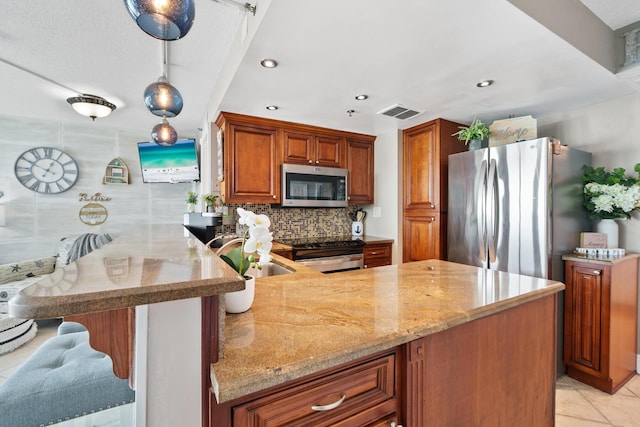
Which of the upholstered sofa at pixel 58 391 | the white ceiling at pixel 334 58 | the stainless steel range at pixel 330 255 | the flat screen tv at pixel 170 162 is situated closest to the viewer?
the upholstered sofa at pixel 58 391

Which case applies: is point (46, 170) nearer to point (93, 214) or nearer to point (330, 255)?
point (93, 214)

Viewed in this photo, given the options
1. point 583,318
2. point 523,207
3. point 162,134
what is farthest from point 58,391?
point 583,318

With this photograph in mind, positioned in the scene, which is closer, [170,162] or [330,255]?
[330,255]

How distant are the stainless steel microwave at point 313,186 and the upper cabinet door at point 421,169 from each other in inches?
29.8

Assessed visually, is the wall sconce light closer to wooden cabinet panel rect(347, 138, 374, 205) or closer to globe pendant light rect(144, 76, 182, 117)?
globe pendant light rect(144, 76, 182, 117)

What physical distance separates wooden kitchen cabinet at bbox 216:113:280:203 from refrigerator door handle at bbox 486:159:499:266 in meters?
2.08

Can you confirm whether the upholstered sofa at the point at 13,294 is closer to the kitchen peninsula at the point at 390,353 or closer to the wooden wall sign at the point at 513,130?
the kitchen peninsula at the point at 390,353

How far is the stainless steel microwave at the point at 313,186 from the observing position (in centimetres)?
319

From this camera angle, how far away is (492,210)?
8.03 ft

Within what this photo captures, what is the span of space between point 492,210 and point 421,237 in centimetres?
88

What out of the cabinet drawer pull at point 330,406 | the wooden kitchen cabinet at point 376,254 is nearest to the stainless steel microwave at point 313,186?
the wooden kitchen cabinet at point 376,254

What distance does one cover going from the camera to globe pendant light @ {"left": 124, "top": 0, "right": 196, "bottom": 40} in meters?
0.94

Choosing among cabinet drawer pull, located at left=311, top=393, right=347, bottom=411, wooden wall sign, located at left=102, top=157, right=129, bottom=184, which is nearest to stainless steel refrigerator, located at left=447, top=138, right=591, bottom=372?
cabinet drawer pull, located at left=311, top=393, right=347, bottom=411

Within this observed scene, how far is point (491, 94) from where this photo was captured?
7.74ft
